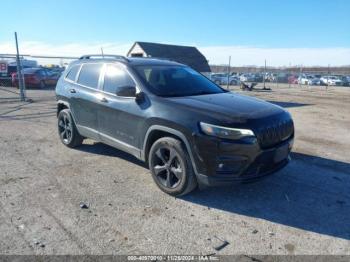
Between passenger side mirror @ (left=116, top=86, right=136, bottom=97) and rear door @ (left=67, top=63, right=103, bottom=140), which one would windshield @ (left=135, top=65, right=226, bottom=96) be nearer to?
passenger side mirror @ (left=116, top=86, right=136, bottom=97)

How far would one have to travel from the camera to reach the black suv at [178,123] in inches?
146

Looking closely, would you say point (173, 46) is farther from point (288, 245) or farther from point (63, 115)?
point (288, 245)

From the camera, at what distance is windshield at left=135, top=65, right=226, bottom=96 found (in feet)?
15.3

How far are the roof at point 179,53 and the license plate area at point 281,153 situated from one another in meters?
25.0

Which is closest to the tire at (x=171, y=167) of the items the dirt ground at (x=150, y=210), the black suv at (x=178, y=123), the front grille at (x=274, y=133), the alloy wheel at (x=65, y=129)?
the black suv at (x=178, y=123)

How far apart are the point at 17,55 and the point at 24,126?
19.0 ft

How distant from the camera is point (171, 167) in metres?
4.16

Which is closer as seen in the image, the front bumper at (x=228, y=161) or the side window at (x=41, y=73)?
the front bumper at (x=228, y=161)

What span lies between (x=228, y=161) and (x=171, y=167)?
2.75 ft

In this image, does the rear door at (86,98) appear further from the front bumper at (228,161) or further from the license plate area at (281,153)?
the license plate area at (281,153)

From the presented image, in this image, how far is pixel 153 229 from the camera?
135 inches

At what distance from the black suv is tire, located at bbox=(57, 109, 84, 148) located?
0.30m

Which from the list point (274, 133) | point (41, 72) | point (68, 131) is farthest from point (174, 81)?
point (41, 72)

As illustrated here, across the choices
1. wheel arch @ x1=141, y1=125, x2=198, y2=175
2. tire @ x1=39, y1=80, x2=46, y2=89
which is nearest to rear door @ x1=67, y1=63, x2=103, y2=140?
wheel arch @ x1=141, y1=125, x2=198, y2=175
